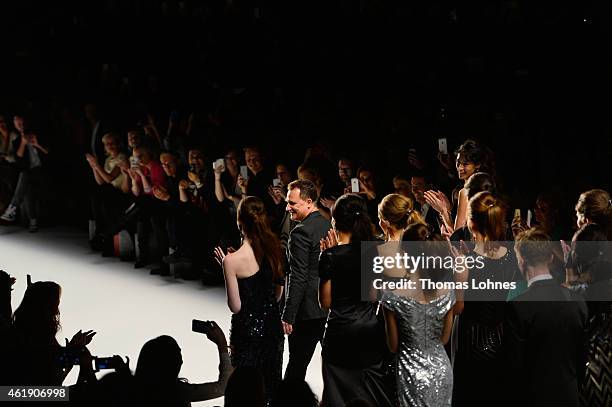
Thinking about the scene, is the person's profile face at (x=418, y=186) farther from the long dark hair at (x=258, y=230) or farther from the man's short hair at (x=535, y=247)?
the man's short hair at (x=535, y=247)

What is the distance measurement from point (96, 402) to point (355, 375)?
4.80 ft

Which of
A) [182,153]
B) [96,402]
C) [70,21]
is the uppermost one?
[70,21]

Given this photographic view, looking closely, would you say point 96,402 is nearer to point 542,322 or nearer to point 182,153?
point 542,322

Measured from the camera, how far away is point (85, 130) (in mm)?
9961

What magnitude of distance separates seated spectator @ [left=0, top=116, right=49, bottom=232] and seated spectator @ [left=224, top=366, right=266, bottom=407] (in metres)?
6.36

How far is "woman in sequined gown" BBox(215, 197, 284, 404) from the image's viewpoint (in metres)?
5.06

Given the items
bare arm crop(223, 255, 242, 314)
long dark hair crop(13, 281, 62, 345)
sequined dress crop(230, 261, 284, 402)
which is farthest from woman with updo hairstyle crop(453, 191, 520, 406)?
long dark hair crop(13, 281, 62, 345)

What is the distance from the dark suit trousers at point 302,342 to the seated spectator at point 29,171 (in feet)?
15.5

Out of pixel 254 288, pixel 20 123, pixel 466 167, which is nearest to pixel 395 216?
pixel 254 288

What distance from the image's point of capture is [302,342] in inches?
215

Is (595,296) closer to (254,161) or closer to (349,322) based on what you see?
(349,322)

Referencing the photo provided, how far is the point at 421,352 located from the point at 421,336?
8 centimetres

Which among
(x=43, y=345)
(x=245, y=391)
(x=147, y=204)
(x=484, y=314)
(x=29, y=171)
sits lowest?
(x=245, y=391)

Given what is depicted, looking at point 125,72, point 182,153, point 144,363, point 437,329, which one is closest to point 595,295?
point 437,329
